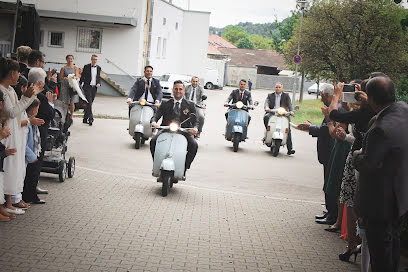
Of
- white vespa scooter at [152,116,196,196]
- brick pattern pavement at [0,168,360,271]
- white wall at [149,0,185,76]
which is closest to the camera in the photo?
brick pattern pavement at [0,168,360,271]

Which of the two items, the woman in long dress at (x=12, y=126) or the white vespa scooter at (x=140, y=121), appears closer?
the woman in long dress at (x=12, y=126)

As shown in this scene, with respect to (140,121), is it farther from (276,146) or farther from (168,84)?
(168,84)

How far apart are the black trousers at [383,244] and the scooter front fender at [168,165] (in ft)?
17.3

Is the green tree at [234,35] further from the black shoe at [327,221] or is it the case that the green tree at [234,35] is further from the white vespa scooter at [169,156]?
the black shoe at [327,221]

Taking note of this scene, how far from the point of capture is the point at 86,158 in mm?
14641

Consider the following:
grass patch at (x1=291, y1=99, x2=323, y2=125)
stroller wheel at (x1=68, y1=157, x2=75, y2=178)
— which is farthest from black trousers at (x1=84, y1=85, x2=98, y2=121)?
grass patch at (x1=291, y1=99, x2=323, y2=125)

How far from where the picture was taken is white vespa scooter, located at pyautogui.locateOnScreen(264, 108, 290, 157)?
18266 mm

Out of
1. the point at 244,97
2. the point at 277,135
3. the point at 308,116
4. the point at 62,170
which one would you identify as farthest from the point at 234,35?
the point at 62,170

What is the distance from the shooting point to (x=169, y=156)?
35.3 feet

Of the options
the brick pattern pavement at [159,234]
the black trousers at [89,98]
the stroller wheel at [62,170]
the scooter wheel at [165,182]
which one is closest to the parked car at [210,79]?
the black trousers at [89,98]

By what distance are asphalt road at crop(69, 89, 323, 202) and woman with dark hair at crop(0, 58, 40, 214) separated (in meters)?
4.11

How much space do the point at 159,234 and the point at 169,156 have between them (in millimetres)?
2774

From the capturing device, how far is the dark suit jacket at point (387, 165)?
5539 millimetres

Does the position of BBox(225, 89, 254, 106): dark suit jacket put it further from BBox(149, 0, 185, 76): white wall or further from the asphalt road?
BBox(149, 0, 185, 76): white wall
